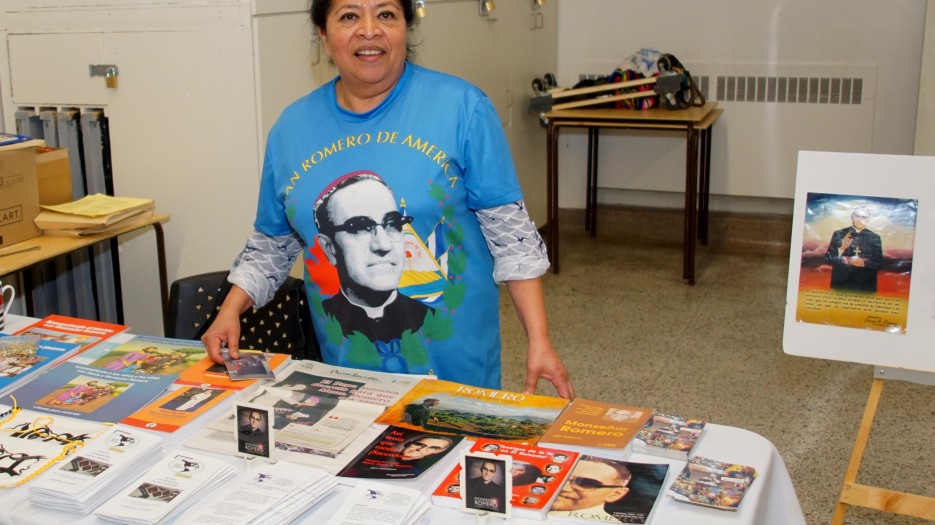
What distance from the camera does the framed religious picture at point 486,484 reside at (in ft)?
4.38

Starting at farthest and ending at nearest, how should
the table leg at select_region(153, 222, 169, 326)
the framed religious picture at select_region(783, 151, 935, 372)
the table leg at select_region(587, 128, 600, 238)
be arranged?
the table leg at select_region(587, 128, 600, 238) < the table leg at select_region(153, 222, 169, 326) < the framed religious picture at select_region(783, 151, 935, 372)

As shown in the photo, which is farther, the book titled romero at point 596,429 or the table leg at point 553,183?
the table leg at point 553,183

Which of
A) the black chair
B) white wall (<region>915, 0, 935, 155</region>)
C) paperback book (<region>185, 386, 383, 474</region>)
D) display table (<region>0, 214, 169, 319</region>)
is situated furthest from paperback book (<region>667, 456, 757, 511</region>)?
white wall (<region>915, 0, 935, 155</region>)

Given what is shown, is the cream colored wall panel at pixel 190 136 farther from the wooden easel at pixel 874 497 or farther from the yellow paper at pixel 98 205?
the wooden easel at pixel 874 497

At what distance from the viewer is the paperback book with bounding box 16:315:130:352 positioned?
81.0 inches

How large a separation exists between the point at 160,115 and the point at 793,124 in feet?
10.9

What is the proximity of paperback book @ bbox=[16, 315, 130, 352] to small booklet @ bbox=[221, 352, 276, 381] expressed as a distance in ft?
1.06

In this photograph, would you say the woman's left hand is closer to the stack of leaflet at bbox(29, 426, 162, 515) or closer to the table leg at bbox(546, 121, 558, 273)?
the stack of leaflet at bbox(29, 426, 162, 515)

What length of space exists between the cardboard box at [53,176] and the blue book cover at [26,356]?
49.4 inches

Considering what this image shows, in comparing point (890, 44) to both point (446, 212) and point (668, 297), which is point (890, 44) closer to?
point (668, 297)

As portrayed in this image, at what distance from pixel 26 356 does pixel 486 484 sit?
1.09 m

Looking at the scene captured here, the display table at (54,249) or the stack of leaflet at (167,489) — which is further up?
the display table at (54,249)

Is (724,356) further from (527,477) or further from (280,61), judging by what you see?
(527,477)

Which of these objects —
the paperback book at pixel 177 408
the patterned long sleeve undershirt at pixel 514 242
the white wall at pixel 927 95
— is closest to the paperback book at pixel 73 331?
the paperback book at pixel 177 408
